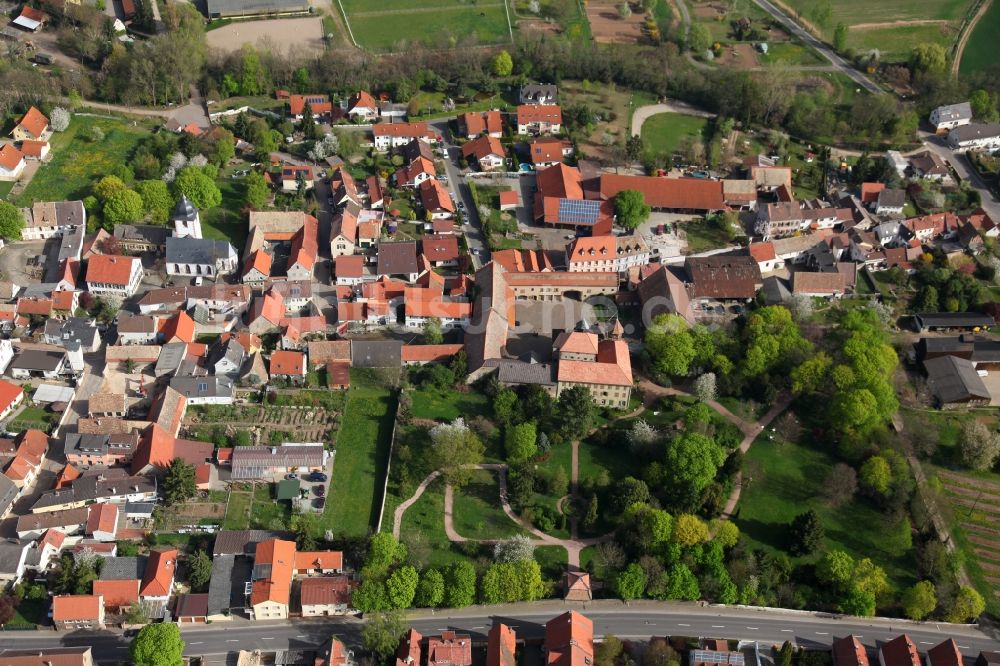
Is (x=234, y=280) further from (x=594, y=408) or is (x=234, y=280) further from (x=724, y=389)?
(x=724, y=389)

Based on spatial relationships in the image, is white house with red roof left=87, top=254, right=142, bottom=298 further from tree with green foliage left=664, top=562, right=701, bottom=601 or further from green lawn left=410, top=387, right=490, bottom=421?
tree with green foliage left=664, top=562, right=701, bottom=601

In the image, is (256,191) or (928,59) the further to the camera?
(928,59)

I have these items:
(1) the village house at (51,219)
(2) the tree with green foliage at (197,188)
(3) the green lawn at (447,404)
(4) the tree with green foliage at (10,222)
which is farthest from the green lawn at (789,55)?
(4) the tree with green foliage at (10,222)

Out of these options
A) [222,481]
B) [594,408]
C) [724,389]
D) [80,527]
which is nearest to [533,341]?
[594,408]

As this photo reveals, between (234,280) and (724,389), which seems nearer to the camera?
(724,389)

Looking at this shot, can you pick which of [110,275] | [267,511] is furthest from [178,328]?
[267,511]

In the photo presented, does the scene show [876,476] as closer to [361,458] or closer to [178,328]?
[361,458]
